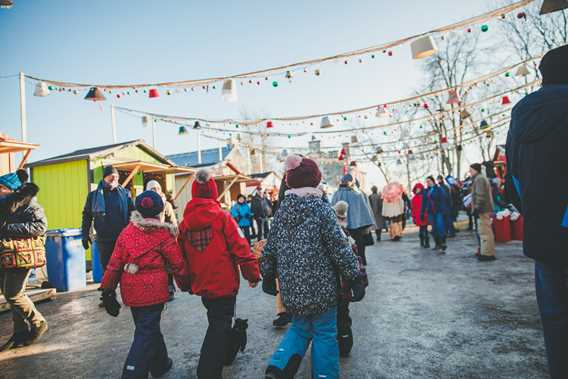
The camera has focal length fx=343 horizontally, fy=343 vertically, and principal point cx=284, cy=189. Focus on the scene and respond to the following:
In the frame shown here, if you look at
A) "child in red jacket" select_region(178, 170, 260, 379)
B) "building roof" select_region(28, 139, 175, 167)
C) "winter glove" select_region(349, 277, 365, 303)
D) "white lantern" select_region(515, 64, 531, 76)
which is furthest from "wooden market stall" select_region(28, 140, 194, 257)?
"white lantern" select_region(515, 64, 531, 76)

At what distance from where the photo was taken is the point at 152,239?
110 inches

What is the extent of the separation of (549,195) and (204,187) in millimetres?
2468

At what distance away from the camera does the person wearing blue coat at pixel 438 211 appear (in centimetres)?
859

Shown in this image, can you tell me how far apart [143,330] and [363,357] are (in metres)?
1.89

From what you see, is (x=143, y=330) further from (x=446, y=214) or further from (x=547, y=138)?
(x=446, y=214)

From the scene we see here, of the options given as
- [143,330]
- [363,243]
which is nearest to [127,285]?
[143,330]

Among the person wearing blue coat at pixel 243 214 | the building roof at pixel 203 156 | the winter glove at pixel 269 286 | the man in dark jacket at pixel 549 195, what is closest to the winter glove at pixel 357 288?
the winter glove at pixel 269 286

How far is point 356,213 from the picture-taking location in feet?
17.2

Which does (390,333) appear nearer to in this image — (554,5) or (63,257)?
(554,5)

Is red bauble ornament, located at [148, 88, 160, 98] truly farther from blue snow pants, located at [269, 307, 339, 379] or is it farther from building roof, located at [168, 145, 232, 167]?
building roof, located at [168, 145, 232, 167]

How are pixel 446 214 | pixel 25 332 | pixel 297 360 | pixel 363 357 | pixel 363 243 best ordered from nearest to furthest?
1. pixel 297 360
2. pixel 363 357
3. pixel 25 332
4. pixel 363 243
5. pixel 446 214

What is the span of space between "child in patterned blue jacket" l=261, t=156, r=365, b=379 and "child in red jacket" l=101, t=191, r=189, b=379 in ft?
3.22

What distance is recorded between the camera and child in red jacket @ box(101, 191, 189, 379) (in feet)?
8.77

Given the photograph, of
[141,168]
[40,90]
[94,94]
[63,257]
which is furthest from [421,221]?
[40,90]
